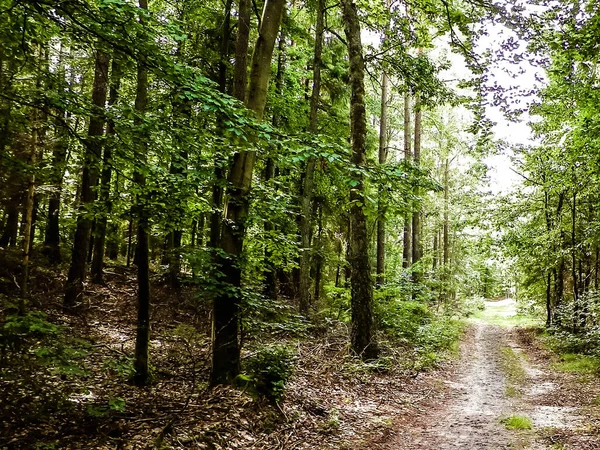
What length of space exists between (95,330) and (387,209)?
7983 millimetres

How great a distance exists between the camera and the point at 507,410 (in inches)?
326

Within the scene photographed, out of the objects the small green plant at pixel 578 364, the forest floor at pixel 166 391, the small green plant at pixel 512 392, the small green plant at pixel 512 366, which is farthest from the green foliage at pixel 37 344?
the small green plant at pixel 578 364

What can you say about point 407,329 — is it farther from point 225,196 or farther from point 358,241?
point 225,196

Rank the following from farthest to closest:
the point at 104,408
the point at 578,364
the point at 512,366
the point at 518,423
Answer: the point at 512,366 < the point at 578,364 < the point at 518,423 < the point at 104,408

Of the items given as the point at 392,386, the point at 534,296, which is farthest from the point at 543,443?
the point at 534,296

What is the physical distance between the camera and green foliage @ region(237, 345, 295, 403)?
666 cm

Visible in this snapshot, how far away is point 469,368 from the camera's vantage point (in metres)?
12.7

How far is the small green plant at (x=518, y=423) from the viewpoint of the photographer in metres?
7.05

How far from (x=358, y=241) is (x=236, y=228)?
4.74m

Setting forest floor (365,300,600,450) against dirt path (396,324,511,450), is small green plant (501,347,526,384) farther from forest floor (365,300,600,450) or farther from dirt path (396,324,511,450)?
dirt path (396,324,511,450)

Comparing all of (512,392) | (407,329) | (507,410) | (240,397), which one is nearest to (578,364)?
(512,392)

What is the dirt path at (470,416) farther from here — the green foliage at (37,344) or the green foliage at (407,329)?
the green foliage at (37,344)

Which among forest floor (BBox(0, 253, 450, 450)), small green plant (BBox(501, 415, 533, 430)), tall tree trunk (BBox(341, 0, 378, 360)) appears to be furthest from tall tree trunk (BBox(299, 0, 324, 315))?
small green plant (BBox(501, 415, 533, 430))

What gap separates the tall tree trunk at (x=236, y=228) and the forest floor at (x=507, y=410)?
261 cm
